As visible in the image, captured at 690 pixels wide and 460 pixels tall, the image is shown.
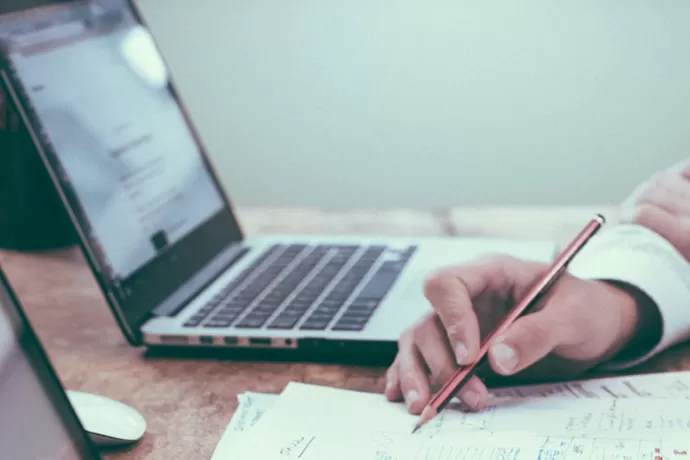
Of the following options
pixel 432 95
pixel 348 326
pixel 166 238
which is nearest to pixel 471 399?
pixel 348 326

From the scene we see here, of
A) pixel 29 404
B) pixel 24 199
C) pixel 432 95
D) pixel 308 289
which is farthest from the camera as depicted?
pixel 432 95

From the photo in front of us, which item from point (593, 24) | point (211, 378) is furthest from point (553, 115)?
point (211, 378)

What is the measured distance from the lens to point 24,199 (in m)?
0.86

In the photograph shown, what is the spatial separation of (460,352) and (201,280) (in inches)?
12.4

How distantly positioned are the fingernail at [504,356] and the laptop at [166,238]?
4.3 inches

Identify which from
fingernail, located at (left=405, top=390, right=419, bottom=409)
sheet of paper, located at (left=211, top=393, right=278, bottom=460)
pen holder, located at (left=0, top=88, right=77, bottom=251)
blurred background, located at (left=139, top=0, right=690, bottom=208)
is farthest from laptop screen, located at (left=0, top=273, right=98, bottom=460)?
blurred background, located at (left=139, top=0, right=690, bottom=208)

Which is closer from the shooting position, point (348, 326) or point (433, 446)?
point (433, 446)

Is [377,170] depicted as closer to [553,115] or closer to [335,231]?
[553,115]

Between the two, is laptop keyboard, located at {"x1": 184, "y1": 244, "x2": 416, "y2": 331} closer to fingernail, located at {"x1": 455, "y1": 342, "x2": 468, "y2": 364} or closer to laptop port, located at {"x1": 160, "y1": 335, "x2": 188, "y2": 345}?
laptop port, located at {"x1": 160, "y1": 335, "x2": 188, "y2": 345}

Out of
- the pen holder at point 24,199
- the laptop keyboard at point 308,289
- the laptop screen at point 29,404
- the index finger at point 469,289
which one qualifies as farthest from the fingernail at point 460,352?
the pen holder at point 24,199

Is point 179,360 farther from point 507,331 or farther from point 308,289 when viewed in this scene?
point 507,331

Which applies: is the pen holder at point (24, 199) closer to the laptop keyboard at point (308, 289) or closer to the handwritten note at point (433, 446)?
the laptop keyboard at point (308, 289)

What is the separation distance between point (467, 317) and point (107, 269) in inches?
11.8

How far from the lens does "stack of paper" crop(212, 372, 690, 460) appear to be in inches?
17.7
